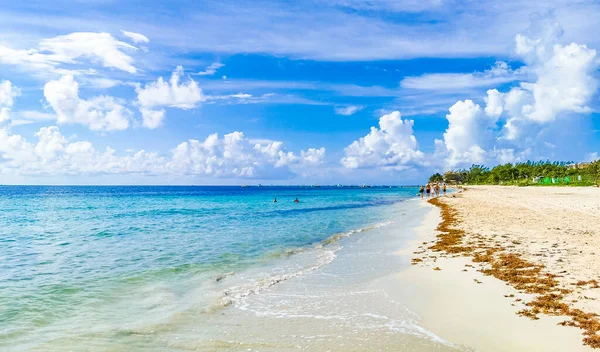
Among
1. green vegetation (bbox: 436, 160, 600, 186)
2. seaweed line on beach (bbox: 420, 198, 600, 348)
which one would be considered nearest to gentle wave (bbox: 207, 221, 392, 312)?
seaweed line on beach (bbox: 420, 198, 600, 348)

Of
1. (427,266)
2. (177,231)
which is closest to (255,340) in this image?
(427,266)

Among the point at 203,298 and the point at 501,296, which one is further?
the point at 203,298

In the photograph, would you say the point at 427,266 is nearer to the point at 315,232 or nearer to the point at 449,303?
the point at 449,303

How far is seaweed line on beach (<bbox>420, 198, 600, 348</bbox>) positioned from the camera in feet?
26.5

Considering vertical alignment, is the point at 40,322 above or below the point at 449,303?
below

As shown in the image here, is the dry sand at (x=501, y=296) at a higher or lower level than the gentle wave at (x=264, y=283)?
higher

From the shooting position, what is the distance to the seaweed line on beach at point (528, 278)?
806 centimetres

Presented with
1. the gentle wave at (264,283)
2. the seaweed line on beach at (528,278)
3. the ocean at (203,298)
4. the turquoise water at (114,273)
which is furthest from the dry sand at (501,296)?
the turquoise water at (114,273)

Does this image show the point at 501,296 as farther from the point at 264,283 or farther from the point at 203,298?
the point at 203,298

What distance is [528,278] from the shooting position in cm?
1169

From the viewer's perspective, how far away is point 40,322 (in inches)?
398

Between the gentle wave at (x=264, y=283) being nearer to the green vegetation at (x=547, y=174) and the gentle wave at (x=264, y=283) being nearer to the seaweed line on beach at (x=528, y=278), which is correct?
the seaweed line on beach at (x=528, y=278)

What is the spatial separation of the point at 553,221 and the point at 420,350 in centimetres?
2383

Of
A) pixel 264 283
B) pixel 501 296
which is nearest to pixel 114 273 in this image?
pixel 264 283
